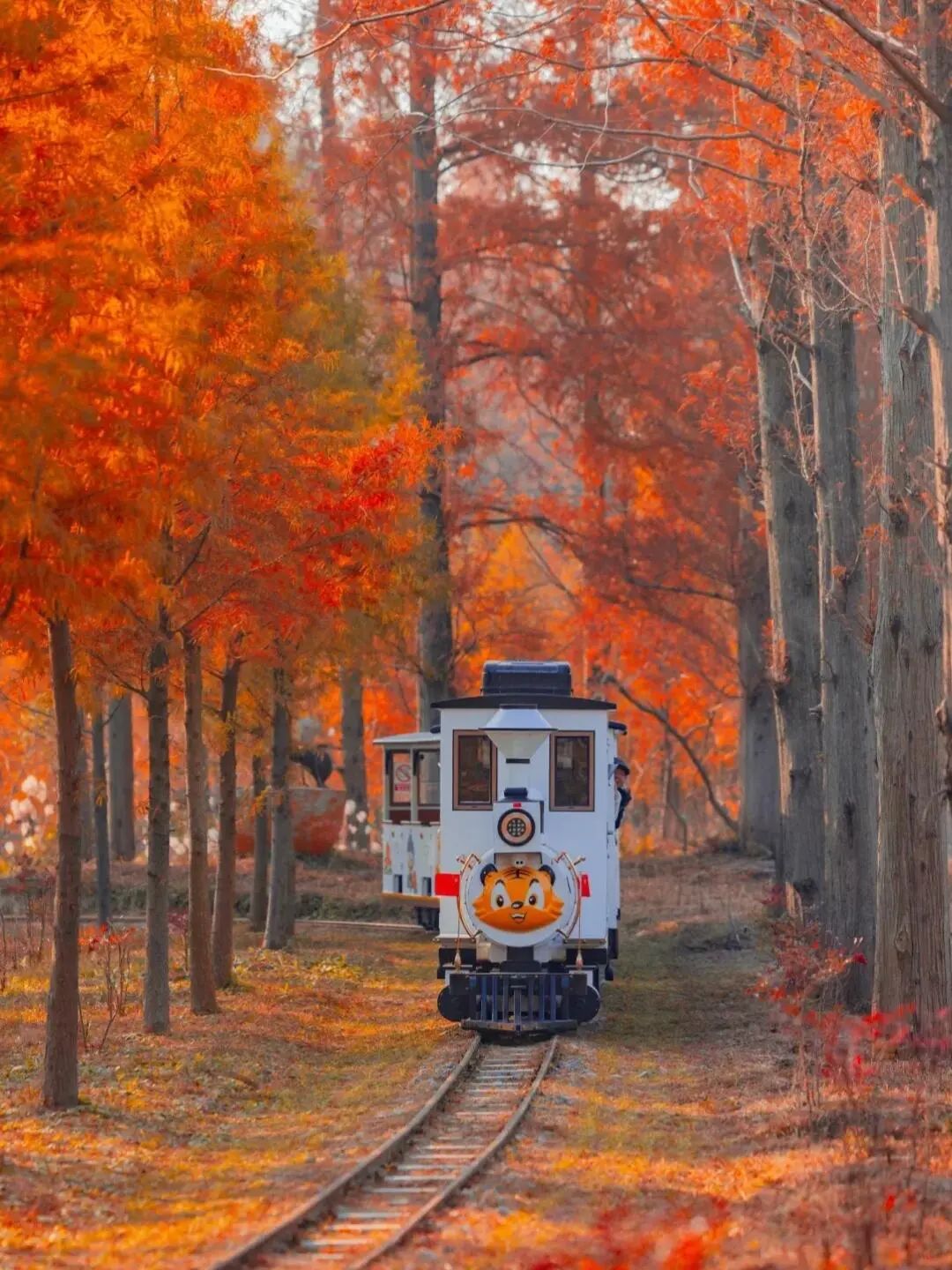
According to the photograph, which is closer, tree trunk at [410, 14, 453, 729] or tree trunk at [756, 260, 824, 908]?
tree trunk at [756, 260, 824, 908]

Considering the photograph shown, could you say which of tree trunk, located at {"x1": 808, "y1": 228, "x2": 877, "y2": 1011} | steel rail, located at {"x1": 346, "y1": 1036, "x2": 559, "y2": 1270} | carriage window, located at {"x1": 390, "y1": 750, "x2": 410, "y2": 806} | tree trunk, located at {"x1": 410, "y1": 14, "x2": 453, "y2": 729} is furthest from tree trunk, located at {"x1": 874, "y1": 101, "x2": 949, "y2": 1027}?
tree trunk, located at {"x1": 410, "y1": 14, "x2": 453, "y2": 729}

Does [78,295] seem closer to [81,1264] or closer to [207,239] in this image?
[207,239]

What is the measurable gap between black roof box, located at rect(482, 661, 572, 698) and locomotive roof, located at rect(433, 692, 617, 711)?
1222mm

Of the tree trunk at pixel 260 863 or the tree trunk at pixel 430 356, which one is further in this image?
the tree trunk at pixel 430 356

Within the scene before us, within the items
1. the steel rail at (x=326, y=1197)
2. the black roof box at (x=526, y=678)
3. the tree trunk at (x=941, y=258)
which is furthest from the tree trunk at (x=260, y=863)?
the tree trunk at (x=941, y=258)

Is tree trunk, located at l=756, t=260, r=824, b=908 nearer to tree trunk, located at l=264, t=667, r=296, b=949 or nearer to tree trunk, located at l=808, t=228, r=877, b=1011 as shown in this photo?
tree trunk, located at l=808, t=228, r=877, b=1011

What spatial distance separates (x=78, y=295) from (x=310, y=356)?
275 inches

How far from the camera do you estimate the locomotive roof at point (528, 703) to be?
18172mm

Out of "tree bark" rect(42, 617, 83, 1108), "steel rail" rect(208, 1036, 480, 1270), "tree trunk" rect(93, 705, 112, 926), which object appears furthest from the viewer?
"tree trunk" rect(93, 705, 112, 926)

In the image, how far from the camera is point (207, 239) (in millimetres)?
13555

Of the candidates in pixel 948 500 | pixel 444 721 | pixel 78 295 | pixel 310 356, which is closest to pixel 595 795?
pixel 444 721

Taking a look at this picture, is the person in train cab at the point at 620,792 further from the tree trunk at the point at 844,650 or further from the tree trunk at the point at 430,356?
the tree trunk at the point at 430,356

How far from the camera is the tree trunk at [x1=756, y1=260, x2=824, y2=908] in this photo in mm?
20531

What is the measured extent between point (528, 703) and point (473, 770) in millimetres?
908
